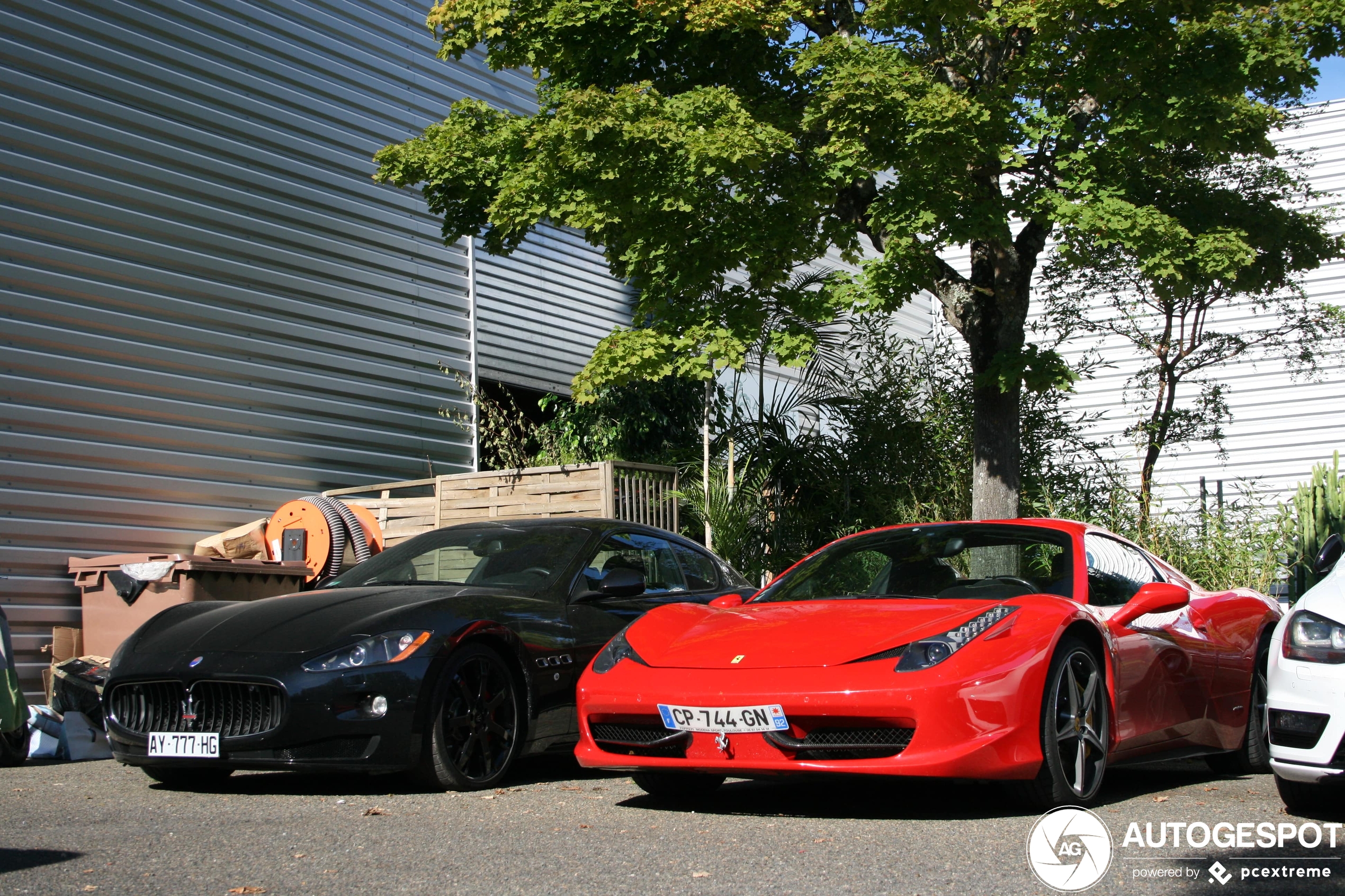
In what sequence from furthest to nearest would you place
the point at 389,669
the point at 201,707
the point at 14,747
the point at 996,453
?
the point at 996,453 < the point at 14,747 < the point at 201,707 < the point at 389,669

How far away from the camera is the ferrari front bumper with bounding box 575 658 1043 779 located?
4.55 m

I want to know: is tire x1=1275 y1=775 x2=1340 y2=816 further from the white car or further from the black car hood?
the black car hood

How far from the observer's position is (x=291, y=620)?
5809 mm

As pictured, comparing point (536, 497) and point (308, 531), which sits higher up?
point (536, 497)

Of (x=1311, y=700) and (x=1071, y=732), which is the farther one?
(x=1071, y=732)

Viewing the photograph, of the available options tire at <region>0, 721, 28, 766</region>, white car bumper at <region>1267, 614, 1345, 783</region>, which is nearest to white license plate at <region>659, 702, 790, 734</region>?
white car bumper at <region>1267, 614, 1345, 783</region>

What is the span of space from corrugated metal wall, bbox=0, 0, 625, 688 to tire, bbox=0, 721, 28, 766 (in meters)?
2.76

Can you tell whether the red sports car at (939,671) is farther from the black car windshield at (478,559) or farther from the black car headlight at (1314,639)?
the black car windshield at (478,559)

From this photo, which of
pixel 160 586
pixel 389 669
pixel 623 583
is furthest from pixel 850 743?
pixel 160 586

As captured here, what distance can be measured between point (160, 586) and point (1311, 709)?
314 inches

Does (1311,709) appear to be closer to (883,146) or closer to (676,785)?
(676,785)

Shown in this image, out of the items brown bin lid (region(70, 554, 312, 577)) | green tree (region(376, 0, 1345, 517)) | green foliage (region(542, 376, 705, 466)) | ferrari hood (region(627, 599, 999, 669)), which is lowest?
ferrari hood (region(627, 599, 999, 669))

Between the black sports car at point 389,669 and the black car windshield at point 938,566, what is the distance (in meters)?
0.91

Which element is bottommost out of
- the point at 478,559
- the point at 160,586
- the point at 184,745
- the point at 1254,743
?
the point at 1254,743
